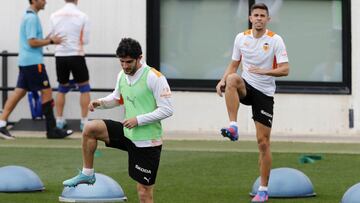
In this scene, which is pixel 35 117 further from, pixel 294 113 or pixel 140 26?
pixel 294 113

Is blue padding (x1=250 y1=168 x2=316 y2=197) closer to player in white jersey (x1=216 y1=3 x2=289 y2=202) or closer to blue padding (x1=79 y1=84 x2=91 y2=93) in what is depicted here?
player in white jersey (x1=216 y1=3 x2=289 y2=202)

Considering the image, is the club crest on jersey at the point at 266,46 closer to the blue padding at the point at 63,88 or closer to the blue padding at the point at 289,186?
the blue padding at the point at 289,186

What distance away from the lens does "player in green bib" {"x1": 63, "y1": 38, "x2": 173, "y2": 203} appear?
9.55 m

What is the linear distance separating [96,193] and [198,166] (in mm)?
3399

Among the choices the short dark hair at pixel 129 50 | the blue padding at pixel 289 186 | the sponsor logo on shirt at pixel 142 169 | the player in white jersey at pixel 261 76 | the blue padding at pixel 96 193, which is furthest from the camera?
the blue padding at pixel 289 186

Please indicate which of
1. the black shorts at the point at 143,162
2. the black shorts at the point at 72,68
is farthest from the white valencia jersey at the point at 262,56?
the black shorts at the point at 72,68

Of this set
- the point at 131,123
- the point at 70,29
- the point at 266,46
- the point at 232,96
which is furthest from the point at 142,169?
the point at 70,29

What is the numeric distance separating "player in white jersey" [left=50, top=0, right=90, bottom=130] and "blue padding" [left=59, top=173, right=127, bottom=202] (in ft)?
22.7

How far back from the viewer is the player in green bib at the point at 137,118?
9555mm

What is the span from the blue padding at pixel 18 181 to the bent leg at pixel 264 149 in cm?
240

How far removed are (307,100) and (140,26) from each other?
3.18 meters

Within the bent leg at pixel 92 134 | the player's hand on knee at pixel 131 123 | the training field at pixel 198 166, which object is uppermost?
the player's hand on knee at pixel 131 123

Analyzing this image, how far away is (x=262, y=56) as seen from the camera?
37.4 ft

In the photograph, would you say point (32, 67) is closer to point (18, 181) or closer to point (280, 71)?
point (18, 181)
